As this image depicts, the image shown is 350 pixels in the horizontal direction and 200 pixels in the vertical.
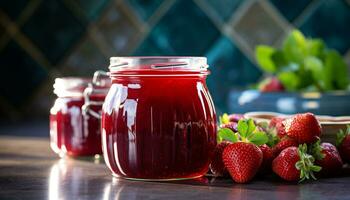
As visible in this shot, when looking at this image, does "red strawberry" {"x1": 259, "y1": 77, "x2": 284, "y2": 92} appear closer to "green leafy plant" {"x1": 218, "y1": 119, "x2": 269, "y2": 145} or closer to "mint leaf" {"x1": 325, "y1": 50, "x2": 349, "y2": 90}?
"mint leaf" {"x1": 325, "y1": 50, "x2": 349, "y2": 90}

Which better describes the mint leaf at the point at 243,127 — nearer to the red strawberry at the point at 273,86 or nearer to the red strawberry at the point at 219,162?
the red strawberry at the point at 219,162

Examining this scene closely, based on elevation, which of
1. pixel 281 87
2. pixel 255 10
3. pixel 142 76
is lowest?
pixel 142 76

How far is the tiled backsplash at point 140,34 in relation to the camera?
2.17m

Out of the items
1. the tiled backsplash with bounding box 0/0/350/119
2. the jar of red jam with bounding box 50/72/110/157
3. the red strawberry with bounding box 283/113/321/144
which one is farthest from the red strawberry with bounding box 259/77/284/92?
the red strawberry with bounding box 283/113/321/144

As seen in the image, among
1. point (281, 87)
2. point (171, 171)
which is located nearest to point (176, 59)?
point (171, 171)

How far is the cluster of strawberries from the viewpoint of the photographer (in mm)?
951

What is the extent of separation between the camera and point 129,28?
2.30 metres

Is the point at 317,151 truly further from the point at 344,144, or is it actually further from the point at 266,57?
the point at 266,57

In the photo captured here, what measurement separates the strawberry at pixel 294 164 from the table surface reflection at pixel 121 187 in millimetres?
16

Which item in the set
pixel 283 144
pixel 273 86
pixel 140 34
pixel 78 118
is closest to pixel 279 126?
pixel 283 144

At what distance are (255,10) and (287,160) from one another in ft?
4.27

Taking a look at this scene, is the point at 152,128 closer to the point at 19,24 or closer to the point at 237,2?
the point at 237,2

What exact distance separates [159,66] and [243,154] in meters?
0.18

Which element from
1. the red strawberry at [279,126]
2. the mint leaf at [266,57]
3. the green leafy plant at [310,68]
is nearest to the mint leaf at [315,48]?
the green leafy plant at [310,68]
